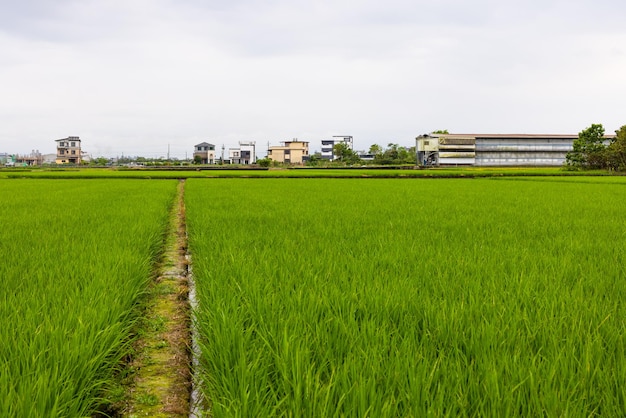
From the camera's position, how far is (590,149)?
4109 cm

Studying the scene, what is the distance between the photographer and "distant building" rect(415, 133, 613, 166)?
61.6 m

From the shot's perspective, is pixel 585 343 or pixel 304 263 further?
pixel 304 263

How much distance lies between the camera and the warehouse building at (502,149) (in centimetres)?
6162

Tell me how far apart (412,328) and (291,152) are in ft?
297

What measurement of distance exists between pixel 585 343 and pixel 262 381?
1262mm

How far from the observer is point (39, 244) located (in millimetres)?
3938

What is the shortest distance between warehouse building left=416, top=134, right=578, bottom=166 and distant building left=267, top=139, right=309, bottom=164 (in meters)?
35.3

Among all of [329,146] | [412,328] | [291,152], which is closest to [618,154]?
[412,328]

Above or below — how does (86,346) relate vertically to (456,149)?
below

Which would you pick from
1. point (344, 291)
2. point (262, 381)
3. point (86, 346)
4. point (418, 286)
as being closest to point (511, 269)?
point (418, 286)

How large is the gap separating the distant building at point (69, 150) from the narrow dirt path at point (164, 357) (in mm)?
88645

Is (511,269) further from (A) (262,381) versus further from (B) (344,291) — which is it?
(A) (262,381)

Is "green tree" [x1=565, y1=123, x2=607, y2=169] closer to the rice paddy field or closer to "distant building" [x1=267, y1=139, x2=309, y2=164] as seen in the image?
the rice paddy field

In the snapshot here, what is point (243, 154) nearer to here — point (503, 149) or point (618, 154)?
point (503, 149)
